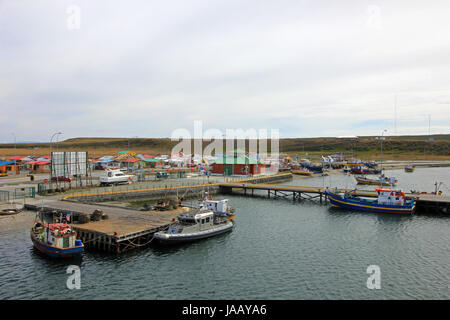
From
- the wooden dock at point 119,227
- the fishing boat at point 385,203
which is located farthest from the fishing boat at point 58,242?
the fishing boat at point 385,203

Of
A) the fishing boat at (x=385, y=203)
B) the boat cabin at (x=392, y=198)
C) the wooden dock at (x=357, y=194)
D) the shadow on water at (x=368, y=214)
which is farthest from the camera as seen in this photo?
the wooden dock at (x=357, y=194)

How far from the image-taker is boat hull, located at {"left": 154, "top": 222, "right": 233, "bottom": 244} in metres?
31.4

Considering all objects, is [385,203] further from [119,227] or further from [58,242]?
[58,242]

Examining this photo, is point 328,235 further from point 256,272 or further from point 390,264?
point 256,272

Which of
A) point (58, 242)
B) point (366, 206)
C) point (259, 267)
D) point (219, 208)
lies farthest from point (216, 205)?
point (366, 206)

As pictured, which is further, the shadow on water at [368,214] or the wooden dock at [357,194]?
the wooden dock at [357,194]

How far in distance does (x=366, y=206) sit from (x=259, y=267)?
1150 inches

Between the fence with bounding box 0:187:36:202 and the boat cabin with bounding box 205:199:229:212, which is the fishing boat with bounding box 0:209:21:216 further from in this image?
the boat cabin with bounding box 205:199:229:212

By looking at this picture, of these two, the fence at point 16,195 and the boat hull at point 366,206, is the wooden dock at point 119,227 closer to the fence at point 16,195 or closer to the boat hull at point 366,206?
the fence at point 16,195

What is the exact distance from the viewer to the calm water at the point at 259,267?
875 inches

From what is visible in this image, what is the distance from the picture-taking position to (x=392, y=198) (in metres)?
47.2

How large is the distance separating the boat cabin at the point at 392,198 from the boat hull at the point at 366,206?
2.18 ft

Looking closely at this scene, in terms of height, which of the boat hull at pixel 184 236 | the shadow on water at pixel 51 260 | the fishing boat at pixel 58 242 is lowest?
the shadow on water at pixel 51 260
